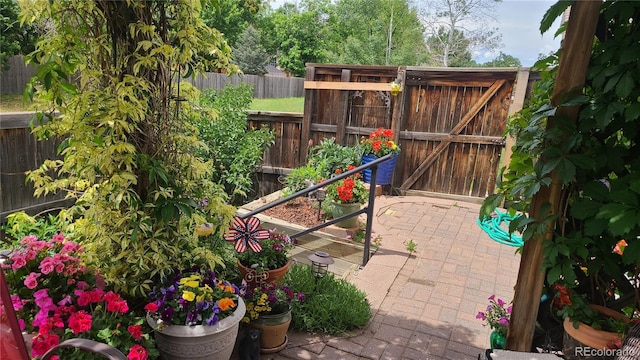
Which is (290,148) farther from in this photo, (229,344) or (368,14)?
(368,14)

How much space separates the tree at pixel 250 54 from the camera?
2344 cm

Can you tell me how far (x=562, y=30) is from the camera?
1.70 metres

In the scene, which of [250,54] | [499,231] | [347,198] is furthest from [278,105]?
[499,231]

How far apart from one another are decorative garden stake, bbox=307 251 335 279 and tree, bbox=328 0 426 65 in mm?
Result: 20581

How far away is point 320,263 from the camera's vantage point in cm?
276

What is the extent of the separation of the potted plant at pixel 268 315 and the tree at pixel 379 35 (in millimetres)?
21159

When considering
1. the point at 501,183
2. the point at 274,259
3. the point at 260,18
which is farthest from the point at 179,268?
the point at 260,18

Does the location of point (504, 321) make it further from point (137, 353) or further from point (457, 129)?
point (457, 129)

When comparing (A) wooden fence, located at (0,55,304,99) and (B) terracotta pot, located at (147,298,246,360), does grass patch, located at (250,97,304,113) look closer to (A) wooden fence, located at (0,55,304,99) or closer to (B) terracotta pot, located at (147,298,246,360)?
(A) wooden fence, located at (0,55,304,99)

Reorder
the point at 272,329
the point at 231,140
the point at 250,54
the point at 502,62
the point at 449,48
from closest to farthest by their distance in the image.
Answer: the point at 272,329 < the point at 231,140 < the point at 449,48 < the point at 250,54 < the point at 502,62

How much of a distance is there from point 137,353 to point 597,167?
6.32 ft

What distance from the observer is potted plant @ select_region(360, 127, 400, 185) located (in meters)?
5.45

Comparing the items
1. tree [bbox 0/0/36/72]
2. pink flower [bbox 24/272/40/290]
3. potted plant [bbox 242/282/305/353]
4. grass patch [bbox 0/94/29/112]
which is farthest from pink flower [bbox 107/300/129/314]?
grass patch [bbox 0/94/29/112]

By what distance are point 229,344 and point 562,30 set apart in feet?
6.84
